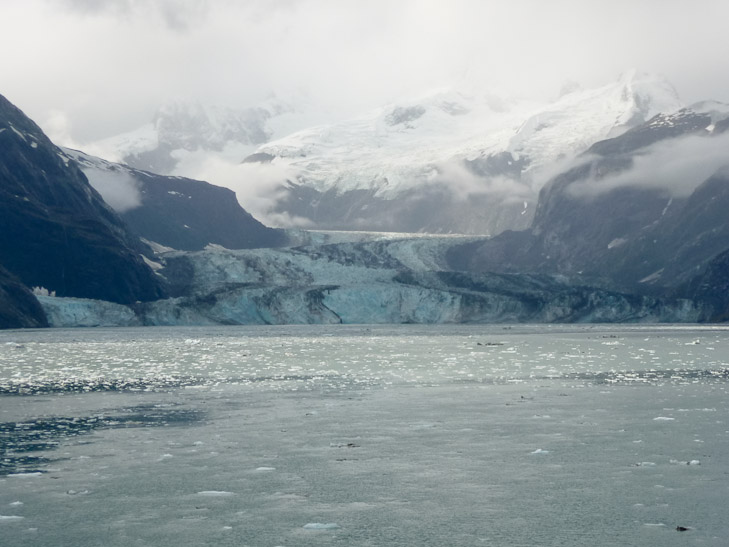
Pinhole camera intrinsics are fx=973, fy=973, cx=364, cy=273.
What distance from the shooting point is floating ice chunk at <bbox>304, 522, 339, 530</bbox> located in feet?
44.8

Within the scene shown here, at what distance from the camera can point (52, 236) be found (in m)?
150

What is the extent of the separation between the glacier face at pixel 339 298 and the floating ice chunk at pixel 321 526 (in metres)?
115

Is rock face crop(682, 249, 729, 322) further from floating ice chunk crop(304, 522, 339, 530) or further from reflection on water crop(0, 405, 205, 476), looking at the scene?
floating ice chunk crop(304, 522, 339, 530)

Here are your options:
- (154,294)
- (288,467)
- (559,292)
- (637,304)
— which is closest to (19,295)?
A: (154,294)

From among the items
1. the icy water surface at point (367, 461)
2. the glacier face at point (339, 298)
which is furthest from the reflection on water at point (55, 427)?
the glacier face at point (339, 298)

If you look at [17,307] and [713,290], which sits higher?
[713,290]

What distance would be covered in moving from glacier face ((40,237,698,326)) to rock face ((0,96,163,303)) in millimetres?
10327

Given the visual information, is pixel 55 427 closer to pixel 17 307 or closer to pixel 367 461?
pixel 367 461

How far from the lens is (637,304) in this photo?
150375 mm

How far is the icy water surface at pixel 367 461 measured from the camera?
1365 cm

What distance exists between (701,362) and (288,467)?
31222mm

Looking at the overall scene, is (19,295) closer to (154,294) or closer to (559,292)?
(154,294)

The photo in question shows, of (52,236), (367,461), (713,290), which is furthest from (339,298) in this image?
(367,461)

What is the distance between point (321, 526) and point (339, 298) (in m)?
118
